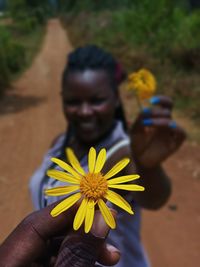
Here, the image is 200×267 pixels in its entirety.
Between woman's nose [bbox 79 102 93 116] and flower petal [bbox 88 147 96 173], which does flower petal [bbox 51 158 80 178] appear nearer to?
flower petal [bbox 88 147 96 173]

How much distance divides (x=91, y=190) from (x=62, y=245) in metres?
0.07

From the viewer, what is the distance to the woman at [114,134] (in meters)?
1.35

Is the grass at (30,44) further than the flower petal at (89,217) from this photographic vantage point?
Yes

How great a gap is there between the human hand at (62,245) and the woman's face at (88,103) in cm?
101

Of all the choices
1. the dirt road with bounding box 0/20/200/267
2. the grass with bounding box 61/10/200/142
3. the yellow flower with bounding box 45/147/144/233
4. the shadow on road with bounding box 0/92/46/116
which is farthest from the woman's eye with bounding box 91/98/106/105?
the shadow on road with bounding box 0/92/46/116

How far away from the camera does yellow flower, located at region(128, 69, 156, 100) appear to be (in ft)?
4.53

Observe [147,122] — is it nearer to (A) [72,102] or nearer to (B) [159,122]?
(B) [159,122]

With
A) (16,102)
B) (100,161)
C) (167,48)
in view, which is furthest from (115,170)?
(16,102)

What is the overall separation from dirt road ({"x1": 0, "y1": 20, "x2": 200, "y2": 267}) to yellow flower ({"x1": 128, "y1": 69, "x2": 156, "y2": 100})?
1.67ft

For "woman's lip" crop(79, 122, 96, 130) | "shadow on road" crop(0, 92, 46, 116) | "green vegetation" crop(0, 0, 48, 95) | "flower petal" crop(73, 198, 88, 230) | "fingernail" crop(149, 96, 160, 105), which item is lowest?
"shadow on road" crop(0, 92, 46, 116)

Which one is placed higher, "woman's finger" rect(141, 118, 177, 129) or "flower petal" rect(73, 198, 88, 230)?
"flower petal" rect(73, 198, 88, 230)

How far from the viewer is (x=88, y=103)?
163 cm

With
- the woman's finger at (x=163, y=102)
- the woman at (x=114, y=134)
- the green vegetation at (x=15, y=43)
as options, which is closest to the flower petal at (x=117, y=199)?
the woman at (x=114, y=134)

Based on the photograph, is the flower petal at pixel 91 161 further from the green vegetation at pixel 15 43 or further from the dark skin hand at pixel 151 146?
the green vegetation at pixel 15 43
